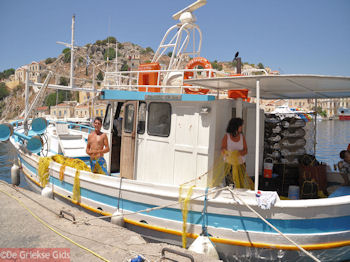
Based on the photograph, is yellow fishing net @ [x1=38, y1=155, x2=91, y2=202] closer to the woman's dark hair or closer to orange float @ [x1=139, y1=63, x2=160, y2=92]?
orange float @ [x1=139, y1=63, x2=160, y2=92]

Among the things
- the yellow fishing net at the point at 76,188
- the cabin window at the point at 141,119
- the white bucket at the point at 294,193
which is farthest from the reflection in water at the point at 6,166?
the white bucket at the point at 294,193

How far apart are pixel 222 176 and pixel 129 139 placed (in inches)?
93.9

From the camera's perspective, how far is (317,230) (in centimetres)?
404

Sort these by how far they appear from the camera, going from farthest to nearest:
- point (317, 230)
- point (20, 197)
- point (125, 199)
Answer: point (20, 197)
point (125, 199)
point (317, 230)

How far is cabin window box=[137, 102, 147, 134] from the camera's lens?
6.03 metres

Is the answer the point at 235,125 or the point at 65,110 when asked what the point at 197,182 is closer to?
the point at 235,125

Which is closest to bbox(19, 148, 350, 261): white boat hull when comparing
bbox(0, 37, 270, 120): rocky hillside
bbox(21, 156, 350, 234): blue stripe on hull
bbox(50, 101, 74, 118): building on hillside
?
bbox(21, 156, 350, 234): blue stripe on hull

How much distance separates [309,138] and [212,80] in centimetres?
408

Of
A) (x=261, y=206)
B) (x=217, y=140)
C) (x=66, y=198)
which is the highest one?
(x=217, y=140)

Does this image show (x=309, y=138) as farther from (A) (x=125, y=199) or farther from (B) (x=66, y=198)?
(B) (x=66, y=198)

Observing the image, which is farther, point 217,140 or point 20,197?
point 20,197

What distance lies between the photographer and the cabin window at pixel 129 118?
625 centimetres

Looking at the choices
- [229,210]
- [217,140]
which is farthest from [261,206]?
[217,140]

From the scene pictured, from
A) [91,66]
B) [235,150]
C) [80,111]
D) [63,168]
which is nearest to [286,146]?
Result: [235,150]
